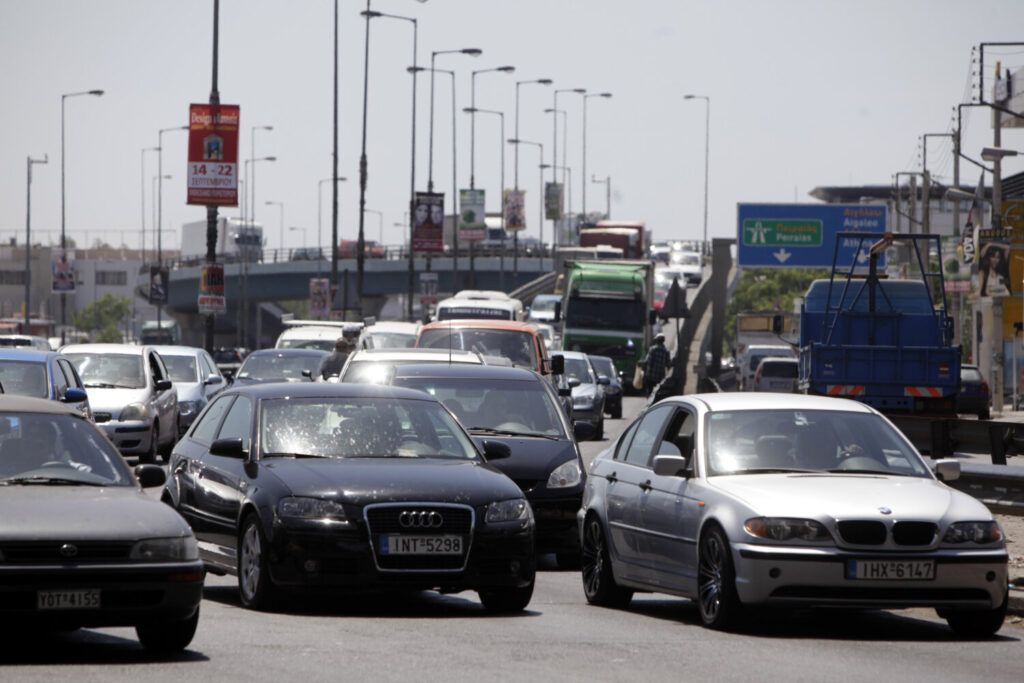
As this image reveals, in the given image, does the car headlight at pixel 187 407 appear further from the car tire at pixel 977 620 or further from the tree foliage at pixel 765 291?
the tree foliage at pixel 765 291

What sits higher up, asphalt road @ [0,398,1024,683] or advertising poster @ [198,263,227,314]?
advertising poster @ [198,263,227,314]

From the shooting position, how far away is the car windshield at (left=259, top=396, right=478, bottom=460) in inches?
430

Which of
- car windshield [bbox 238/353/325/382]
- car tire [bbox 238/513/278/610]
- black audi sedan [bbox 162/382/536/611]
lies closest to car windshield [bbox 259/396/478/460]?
black audi sedan [bbox 162/382/536/611]

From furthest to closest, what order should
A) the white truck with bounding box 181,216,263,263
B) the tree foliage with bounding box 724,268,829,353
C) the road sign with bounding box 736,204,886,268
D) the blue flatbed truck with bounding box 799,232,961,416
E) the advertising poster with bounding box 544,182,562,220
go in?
the tree foliage with bounding box 724,268,829,353 → the white truck with bounding box 181,216,263,263 → the advertising poster with bounding box 544,182,562,220 → the road sign with bounding box 736,204,886,268 → the blue flatbed truck with bounding box 799,232,961,416

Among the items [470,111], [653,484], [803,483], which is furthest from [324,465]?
[470,111]

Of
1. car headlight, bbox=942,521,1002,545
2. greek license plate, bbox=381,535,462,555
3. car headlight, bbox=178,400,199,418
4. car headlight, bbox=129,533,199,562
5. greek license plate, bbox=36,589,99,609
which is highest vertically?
car headlight, bbox=129,533,199,562

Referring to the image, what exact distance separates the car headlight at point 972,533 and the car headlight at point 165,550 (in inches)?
157

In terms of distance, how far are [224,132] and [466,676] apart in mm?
29738

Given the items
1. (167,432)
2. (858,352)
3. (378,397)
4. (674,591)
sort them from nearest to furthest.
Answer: (674,591), (378,397), (167,432), (858,352)

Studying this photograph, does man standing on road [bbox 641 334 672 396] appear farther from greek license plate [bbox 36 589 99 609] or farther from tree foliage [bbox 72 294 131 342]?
tree foliage [bbox 72 294 131 342]

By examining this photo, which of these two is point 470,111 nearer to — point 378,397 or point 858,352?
point 858,352

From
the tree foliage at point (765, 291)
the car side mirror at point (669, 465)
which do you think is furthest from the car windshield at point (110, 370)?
the tree foliage at point (765, 291)

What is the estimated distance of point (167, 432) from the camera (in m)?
24.9

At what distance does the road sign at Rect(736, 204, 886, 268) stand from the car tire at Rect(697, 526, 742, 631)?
182ft
